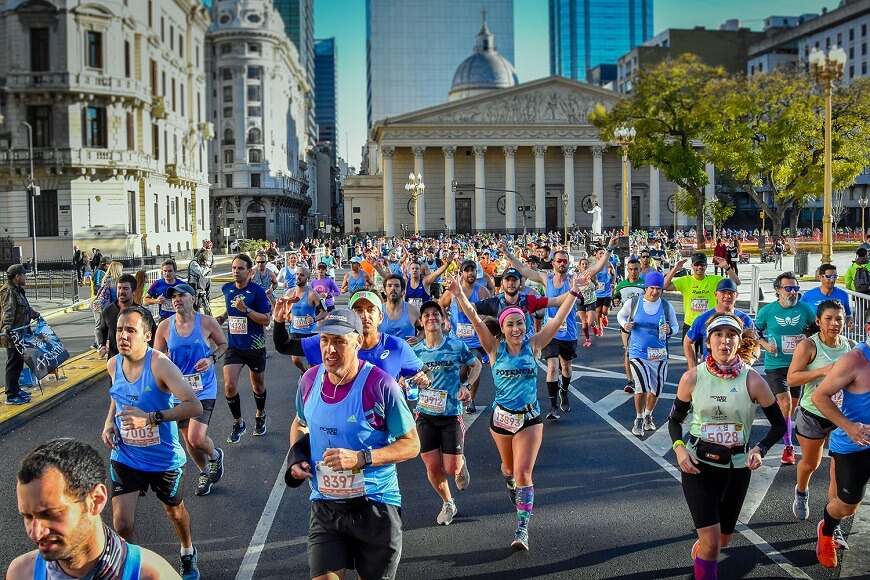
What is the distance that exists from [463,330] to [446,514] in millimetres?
3326

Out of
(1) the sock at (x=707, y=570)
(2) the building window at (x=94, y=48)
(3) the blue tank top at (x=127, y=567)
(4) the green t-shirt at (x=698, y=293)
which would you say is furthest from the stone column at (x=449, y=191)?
(3) the blue tank top at (x=127, y=567)

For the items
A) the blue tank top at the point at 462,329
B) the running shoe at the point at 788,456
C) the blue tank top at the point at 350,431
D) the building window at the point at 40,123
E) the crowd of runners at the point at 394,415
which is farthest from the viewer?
the building window at the point at 40,123

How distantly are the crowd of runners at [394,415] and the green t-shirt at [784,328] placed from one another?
0.02m

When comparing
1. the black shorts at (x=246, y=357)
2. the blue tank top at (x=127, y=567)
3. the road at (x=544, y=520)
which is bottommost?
the road at (x=544, y=520)

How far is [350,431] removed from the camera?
4164 mm

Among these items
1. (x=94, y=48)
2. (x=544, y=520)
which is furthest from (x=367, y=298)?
(x=94, y=48)

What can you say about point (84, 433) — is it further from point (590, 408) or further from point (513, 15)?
point (513, 15)

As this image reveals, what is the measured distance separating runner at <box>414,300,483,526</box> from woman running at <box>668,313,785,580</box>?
2.02m

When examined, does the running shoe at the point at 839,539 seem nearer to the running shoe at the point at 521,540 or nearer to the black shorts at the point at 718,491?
the black shorts at the point at 718,491

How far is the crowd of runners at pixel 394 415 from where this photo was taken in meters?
4.05

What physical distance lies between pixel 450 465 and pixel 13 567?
4.47 m

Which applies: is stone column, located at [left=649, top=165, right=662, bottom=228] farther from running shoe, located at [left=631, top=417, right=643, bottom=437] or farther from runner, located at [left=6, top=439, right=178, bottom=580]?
runner, located at [left=6, top=439, right=178, bottom=580]

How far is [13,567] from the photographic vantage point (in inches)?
112

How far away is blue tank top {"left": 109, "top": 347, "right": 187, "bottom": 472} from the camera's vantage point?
5.56m
